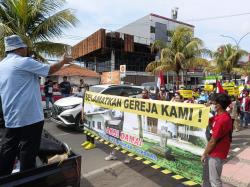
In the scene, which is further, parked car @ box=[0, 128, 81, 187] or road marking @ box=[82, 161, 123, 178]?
road marking @ box=[82, 161, 123, 178]

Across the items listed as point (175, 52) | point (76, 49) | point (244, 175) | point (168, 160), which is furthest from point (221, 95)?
point (76, 49)

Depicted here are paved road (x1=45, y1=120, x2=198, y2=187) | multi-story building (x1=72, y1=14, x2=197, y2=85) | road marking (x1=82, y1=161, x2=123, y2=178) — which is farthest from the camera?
multi-story building (x1=72, y1=14, x2=197, y2=85)

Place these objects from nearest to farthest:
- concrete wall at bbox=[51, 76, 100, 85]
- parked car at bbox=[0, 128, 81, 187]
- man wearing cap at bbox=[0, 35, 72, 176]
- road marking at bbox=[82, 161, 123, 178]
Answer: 1. parked car at bbox=[0, 128, 81, 187]
2. man wearing cap at bbox=[0, 35, 72, 176]
3. road marking at bbox=[82, 161, 123, 178]
4. concrete wall at bbox=[51, 76, 100, 85]

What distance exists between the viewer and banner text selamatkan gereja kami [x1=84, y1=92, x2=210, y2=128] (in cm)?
400

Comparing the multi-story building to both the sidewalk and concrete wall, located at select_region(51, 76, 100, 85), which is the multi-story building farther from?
the sidewalk

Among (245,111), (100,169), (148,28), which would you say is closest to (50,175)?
(100,169)

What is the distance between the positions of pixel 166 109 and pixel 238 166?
107 inches

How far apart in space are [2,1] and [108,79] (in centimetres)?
995

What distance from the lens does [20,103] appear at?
10.5ft

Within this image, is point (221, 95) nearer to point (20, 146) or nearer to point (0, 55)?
point (20, 146)

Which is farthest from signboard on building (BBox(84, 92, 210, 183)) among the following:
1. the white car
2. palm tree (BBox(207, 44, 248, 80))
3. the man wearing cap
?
palm tree (BBox(207, 44, 248, 80))

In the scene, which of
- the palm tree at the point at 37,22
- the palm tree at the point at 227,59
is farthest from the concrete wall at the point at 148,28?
the palm tree at the point at 37,22

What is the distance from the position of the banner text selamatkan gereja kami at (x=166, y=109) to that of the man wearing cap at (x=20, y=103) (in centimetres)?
179

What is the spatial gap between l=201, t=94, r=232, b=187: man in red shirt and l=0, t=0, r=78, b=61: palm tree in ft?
33.0
